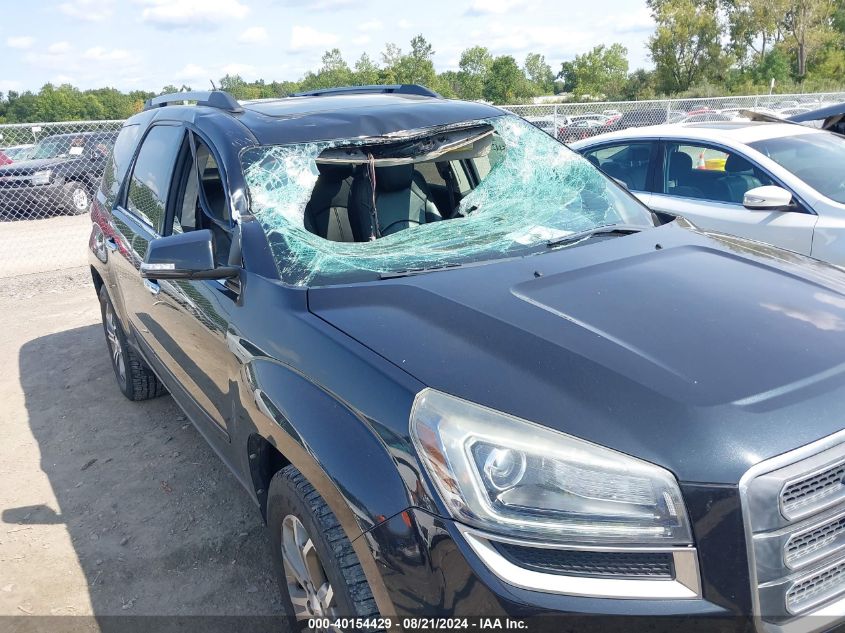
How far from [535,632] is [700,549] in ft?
1.26

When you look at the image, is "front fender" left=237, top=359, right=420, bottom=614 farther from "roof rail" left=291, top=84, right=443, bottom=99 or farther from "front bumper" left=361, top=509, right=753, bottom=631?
"roof rail" left=291, top=84, right=443, bottom=99

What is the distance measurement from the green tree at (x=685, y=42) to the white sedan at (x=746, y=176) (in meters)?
44.2

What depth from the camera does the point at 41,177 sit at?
45.5ft

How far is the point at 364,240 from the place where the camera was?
3.24 m

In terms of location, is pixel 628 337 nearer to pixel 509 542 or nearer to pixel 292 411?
pixel 509 542

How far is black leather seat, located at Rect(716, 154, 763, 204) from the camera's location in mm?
5020

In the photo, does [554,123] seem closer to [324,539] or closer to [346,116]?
[346,116]

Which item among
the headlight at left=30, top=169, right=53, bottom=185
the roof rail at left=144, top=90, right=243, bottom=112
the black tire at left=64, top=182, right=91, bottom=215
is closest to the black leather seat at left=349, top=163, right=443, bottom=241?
the roof rail at left=144, top=90, right=243, bottom=112

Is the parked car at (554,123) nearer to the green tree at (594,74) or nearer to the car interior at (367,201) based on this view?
the car interior at (367,201)

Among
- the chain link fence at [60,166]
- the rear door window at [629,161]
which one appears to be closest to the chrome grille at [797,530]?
the rear door window at [629,161]

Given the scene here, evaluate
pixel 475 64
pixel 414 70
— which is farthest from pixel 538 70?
pixel 414 70

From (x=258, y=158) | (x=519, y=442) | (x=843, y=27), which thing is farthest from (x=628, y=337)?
(x=843, y=27)

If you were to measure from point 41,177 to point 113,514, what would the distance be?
12579mm

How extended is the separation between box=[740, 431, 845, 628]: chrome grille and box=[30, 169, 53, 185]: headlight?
49.7ft
